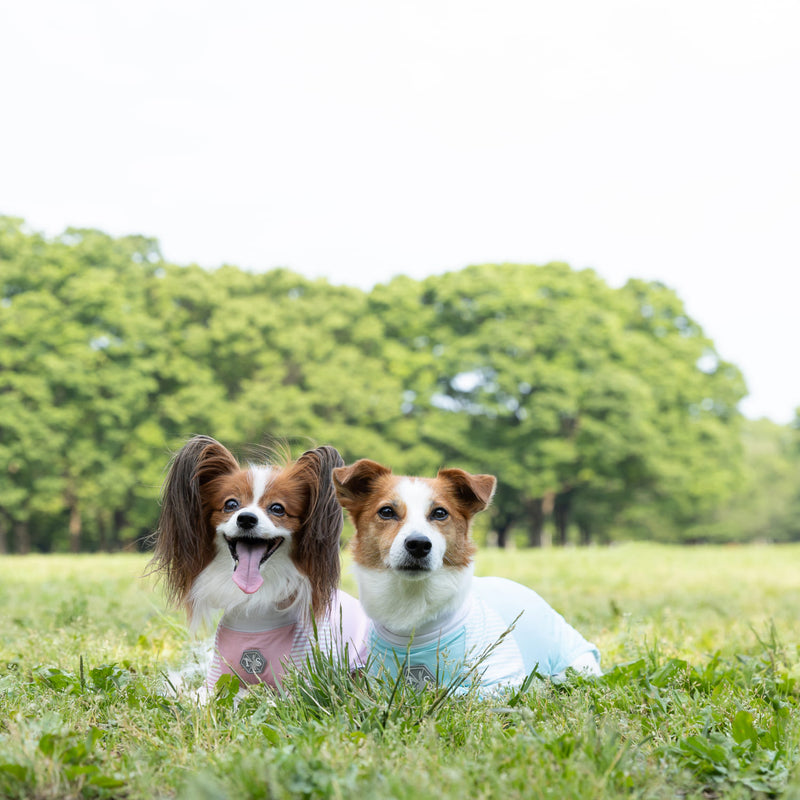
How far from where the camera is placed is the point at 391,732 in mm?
2770

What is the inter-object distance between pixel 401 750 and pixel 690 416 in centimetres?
2928

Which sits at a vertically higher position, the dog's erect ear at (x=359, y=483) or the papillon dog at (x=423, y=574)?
the dog's erect ear at (x=359, y=483)

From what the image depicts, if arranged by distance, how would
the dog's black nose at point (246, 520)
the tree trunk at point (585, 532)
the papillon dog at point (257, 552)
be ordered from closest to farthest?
the dog's black nose at point (246, 520) → the papillon dog at point (257, 552) → the tree trunk at point (585, 532)

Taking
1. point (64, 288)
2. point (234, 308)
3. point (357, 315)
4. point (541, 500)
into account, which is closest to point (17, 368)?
point (64, 288)

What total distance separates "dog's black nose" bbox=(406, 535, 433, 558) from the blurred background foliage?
20886 mm

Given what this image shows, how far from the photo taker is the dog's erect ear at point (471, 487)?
3777mm

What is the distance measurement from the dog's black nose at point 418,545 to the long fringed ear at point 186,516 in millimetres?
1072

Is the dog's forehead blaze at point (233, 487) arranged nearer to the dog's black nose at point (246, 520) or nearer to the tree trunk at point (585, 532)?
the dog's black nose at point (246, 520)

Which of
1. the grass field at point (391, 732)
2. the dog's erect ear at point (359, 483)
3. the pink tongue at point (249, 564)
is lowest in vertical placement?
the grass field at point (391, 732)

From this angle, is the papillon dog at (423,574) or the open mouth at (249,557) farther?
the open mouth at (249,557)

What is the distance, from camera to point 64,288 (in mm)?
25453

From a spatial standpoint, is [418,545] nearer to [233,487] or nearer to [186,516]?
[233,487]

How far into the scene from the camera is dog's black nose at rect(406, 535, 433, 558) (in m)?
3.51

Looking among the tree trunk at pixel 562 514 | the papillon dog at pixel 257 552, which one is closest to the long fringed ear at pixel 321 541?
the papillon dog at pixel 257 552
